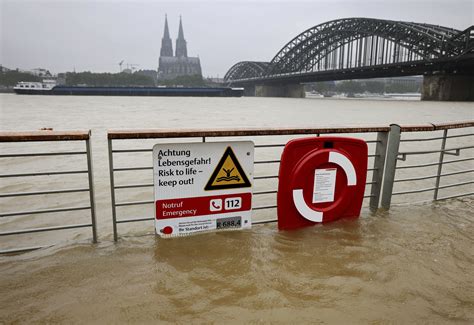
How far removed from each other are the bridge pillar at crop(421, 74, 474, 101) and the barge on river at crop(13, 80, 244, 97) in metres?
39.2

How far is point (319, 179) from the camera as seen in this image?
3436 millimetres

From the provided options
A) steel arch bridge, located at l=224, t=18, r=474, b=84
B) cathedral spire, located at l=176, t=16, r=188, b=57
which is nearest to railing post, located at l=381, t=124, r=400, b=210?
steel arch bridge, located at l=224, t=18, r=474, b=84

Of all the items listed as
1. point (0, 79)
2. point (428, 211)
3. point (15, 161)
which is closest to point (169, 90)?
point (0, 79)

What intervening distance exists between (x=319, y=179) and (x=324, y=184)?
81 mm

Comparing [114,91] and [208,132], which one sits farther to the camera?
[114,91]

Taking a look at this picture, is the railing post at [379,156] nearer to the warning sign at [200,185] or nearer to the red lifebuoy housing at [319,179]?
the red lifebuoy housing at [319,179]

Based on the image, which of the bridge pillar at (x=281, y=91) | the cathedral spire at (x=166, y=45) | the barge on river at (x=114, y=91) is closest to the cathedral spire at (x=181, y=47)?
the cathedral spire at (x=166, y=45)

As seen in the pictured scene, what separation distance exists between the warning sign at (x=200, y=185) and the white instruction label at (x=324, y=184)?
0.65 meters

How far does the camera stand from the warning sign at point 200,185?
2.96 m

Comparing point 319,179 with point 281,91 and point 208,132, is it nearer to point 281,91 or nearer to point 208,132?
point 208,132

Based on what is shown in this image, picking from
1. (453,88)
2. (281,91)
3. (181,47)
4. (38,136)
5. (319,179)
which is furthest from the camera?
(181,47)

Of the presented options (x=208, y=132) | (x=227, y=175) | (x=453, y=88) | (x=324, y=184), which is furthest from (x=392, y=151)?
(x=453, y=88)

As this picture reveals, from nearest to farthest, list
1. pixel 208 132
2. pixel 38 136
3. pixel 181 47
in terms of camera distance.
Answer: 1. pixel 38 136
2. pixel 208 132
3. pixel 181 47

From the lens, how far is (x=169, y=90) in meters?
74.6
